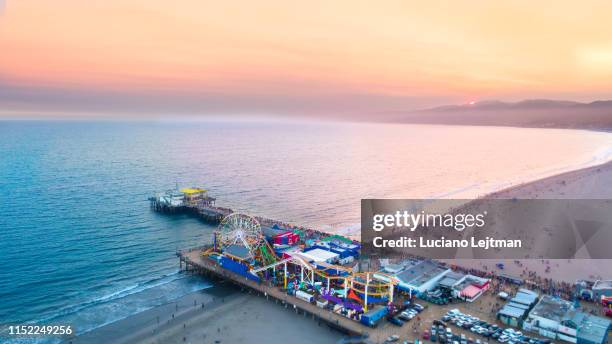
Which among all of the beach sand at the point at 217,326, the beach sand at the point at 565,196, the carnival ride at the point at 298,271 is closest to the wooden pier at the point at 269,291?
the beach sand at the point at 217,326

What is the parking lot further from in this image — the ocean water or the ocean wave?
the ocean water

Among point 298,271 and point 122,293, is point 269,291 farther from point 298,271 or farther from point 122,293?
point 122,293

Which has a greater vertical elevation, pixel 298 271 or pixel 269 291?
pixel 298 271

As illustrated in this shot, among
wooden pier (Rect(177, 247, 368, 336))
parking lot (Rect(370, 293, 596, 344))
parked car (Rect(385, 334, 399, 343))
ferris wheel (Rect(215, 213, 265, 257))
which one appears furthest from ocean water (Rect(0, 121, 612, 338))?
parked car (Rect(385, 334, 399, 343))

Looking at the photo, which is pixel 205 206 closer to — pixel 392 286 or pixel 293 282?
pixel 293 282

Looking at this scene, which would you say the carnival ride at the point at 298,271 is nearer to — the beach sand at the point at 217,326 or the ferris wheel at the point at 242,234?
the ferris wheel at the point at 242,234

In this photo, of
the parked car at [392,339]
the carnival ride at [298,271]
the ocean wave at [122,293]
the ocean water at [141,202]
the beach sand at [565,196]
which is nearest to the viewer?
the parked car at [392,339]

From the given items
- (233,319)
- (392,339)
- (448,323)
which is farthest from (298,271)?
(448,323)
